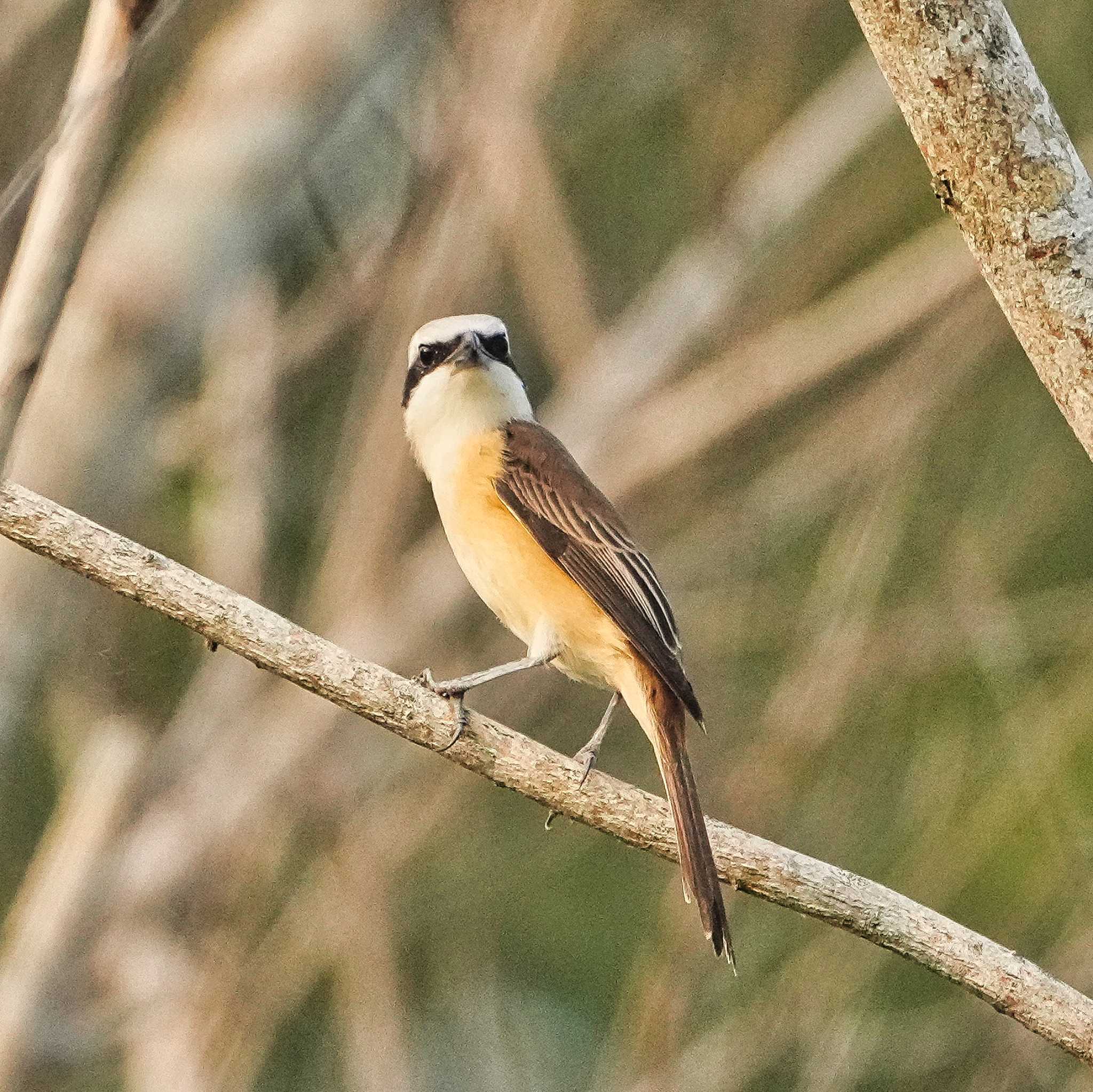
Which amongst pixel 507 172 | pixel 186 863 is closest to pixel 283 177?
pixel 507 172

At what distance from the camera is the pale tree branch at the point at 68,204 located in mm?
2191

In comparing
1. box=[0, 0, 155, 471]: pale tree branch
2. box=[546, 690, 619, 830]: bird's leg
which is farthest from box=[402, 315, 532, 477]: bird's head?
box=[0, 0, 155, 471]: pale tree branch

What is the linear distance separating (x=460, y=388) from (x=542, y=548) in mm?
590

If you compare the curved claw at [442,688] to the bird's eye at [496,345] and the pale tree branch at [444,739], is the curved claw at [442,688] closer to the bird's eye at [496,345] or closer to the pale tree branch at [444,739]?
the pale tree branch at [444,739]

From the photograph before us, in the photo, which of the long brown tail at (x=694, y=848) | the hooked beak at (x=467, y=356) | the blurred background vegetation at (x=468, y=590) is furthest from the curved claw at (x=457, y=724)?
the blurred background vegetation at (x=468, y=590)

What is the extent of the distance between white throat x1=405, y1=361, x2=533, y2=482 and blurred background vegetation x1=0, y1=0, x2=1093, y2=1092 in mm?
997

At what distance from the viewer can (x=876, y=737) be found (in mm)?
5992

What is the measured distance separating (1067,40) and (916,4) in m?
4.35

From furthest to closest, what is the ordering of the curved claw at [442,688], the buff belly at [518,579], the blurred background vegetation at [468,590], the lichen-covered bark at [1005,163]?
the blurred background vegetation at [468,590], the buff belly at [518,579], the curved claw at [442,688], the lichen-covered bark at [1005,163]

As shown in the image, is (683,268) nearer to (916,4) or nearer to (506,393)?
(506,393)

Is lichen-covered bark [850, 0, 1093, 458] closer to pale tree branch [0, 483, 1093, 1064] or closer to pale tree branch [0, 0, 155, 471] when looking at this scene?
pale tree branch [0, 483, 1093, 1064]

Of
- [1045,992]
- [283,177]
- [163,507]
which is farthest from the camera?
[163,507]

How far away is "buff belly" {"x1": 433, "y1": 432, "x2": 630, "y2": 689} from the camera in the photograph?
3840 millimetres

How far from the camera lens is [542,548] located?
3.87 m
